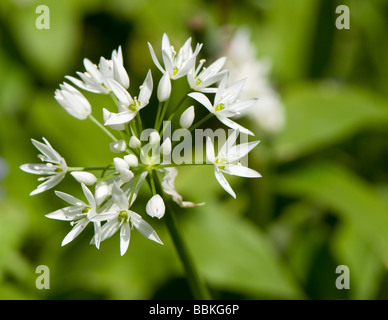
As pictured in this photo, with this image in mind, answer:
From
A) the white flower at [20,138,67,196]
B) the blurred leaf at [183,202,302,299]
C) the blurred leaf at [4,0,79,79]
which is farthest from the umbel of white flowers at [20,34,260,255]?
the blurred leaf at [4,0,79,79]

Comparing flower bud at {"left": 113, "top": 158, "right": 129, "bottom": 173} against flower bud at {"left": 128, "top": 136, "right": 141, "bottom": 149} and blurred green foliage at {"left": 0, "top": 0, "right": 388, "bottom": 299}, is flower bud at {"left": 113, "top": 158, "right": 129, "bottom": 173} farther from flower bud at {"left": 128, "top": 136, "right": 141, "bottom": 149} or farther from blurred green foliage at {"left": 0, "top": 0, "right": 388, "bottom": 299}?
blurred green foliage at {"left": 0, "top": 0, "right": 388, "bottom": 299}

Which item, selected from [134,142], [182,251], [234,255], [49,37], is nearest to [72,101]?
[134,142]

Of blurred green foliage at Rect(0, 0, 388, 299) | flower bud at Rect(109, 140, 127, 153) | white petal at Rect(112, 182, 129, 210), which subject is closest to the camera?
white petal at Rect(112, 182, 129, 210)

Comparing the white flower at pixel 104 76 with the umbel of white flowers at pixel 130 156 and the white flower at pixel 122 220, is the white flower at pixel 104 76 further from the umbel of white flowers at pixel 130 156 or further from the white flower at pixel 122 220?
the white flower at pixel 122 220

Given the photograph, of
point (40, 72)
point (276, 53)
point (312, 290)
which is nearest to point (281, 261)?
point (312, 290)

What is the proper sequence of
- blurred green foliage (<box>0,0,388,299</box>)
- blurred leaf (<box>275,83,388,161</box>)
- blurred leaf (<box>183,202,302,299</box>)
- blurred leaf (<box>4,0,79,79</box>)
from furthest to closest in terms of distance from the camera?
blurred leaf (<box>4,0,79,79</box>) → blurred leaf (<box>275,83,388,161</box>) → blurred green foliage (<box>0,0,388,299</box>) → blurred leaf (<box>183,202,302,299</box>)
